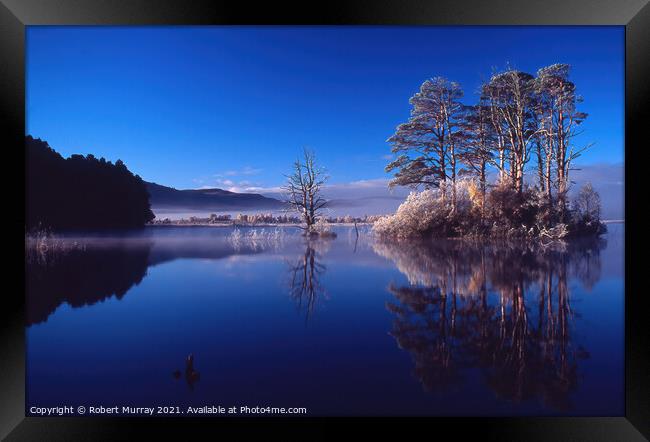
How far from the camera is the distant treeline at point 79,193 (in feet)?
15.9

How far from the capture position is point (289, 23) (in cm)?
470

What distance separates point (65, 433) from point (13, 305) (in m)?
1.89

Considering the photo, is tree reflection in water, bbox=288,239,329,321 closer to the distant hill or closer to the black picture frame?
the distant hill

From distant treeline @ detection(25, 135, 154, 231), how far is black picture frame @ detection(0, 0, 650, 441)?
0.22 m

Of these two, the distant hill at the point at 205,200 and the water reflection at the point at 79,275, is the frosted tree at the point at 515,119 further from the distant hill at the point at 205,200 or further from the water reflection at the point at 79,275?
the water reflection at the point at 79,275

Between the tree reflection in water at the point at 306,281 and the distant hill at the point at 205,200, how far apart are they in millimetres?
1156

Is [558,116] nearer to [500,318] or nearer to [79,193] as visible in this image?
[500,318]

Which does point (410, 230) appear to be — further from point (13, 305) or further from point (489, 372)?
point (13, 305)

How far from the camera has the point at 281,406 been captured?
4.32m

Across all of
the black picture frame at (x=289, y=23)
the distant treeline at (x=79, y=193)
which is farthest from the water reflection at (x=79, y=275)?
the distant treeline at (x=79, y=193)

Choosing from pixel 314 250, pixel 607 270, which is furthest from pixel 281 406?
pixel 607 270

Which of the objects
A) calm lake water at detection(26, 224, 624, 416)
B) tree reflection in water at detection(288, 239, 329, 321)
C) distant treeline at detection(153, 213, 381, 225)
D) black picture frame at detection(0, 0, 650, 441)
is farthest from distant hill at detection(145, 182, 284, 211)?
black picture frame at detection(0, 0, 650, 441)

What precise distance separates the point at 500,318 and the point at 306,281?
9.17 feet

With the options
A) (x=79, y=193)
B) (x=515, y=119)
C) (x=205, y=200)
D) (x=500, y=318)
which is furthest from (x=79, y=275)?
(x=515, y=119)
